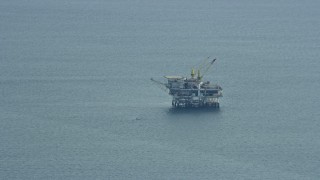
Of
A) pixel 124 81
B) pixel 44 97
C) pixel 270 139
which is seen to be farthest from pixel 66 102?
pixel 270 139

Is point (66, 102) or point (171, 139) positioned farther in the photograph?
point (66, 102)

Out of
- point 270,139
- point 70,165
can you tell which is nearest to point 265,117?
point 270,139

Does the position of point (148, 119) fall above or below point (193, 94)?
below

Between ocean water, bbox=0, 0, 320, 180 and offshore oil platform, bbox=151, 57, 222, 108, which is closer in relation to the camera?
ocean water, bbox=0, 0, 320, 180

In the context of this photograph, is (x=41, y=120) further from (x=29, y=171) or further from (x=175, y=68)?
(x=175, y=68)

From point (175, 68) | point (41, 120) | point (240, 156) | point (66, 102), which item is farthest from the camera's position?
point (175, 68)

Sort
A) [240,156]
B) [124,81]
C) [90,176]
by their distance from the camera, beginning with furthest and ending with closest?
1. [124,81]
2. [240,156]
3. [90,176]

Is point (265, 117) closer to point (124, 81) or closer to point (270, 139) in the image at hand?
point (270, 139)

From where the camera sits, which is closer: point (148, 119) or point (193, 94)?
point (148, 119)

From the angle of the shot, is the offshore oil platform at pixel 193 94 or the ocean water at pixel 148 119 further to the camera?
the offshore oil platform at pixel 193 94
